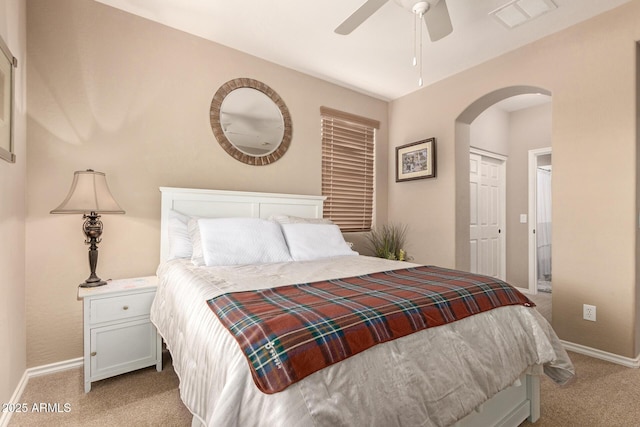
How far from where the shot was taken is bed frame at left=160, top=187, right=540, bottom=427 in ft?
4.91

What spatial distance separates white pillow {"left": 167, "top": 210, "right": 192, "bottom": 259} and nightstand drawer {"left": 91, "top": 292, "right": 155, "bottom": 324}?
1.12ft

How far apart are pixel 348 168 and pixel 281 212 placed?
46.6 inches

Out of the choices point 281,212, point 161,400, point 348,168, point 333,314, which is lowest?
point 161,400

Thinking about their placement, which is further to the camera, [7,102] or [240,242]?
[240,242]

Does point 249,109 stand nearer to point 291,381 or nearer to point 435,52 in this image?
point 435,52

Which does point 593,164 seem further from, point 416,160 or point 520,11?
point 416,160

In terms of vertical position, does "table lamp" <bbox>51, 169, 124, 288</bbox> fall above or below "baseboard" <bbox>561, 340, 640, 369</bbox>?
above

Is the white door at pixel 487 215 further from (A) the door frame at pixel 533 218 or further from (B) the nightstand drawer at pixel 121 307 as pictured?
(B) the nightstand drawer at pixel 121 307

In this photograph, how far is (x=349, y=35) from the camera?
9.00ft

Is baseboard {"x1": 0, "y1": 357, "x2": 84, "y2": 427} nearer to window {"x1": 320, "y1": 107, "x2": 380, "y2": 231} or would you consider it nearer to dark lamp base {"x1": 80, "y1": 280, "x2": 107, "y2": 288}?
dark lamp base {"x1": 80, "y1": 280, "x2": 107, "y2": 288}

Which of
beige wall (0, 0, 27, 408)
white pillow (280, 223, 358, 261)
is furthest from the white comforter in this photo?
beige wall (0, 0, 27, 408)

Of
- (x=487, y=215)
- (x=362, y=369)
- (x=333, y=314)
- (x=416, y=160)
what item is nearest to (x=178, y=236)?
(x=333, y=314)

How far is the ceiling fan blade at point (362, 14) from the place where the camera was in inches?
71.1

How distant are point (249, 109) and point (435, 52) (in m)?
1.91
